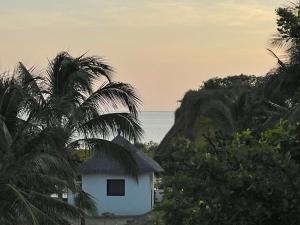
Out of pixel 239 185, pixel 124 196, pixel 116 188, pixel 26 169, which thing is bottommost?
pixel 124 196

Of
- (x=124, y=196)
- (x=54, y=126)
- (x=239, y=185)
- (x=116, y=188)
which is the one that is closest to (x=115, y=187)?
(x=116, y=188)

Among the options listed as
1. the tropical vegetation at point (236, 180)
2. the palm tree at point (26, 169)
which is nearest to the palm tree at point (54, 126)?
the palm tree at point (26, 169)

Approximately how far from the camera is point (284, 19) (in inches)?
380

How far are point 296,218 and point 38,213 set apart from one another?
32.1 ft

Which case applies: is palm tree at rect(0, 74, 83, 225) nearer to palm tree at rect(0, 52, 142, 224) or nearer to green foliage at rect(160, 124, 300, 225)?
palm tree at rect(0, 52, 142, 224)

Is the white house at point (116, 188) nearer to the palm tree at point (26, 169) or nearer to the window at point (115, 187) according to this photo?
the window at point (115, 187)

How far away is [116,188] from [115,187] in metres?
0.07

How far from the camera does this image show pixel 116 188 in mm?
33844

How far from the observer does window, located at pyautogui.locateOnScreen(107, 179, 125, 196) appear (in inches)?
1331

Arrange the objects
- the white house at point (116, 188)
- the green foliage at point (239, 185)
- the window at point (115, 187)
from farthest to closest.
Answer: the window at point (115, 187) → the white house at point (116, 188) → the green foliage at point (239, 185)

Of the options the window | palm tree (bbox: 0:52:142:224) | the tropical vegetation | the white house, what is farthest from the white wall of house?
the tropical vegetation

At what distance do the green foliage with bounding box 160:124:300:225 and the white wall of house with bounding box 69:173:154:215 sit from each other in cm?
2838

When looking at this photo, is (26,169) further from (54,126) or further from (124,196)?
(124,196)

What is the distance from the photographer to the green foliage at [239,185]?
4844 mm
